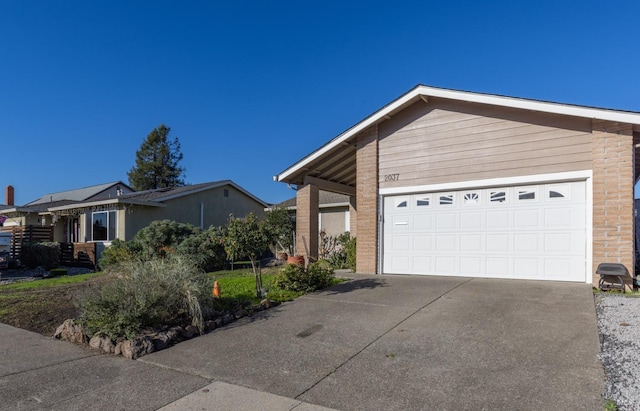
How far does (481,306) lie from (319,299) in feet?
9.97

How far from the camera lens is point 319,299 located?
25.1 ft

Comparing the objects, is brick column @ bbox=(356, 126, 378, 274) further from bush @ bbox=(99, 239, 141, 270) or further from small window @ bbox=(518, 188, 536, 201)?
bush @ bbox=(99, 239, 141, 270)

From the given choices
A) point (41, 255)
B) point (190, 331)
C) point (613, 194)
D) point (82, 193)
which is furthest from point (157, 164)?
point (613, 194)

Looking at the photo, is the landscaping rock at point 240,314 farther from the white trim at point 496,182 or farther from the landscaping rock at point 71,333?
the white trim at point 496,182

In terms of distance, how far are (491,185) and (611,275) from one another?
9.59ft

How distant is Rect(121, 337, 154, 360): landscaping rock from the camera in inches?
194

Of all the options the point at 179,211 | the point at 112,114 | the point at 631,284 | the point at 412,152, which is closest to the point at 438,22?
the point at 412,152

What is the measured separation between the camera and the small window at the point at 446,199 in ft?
31.2

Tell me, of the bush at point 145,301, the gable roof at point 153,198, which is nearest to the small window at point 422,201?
the bush at point 145,301

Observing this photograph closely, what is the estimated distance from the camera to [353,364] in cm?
436

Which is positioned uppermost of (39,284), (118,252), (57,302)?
(118,252)

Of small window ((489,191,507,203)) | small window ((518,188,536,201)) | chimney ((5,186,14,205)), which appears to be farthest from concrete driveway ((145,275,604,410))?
chimney ((5,186,14,205))

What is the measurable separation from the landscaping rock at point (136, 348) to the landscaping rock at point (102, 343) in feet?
0.85

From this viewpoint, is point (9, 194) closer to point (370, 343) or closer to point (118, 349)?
point (118, 349)
